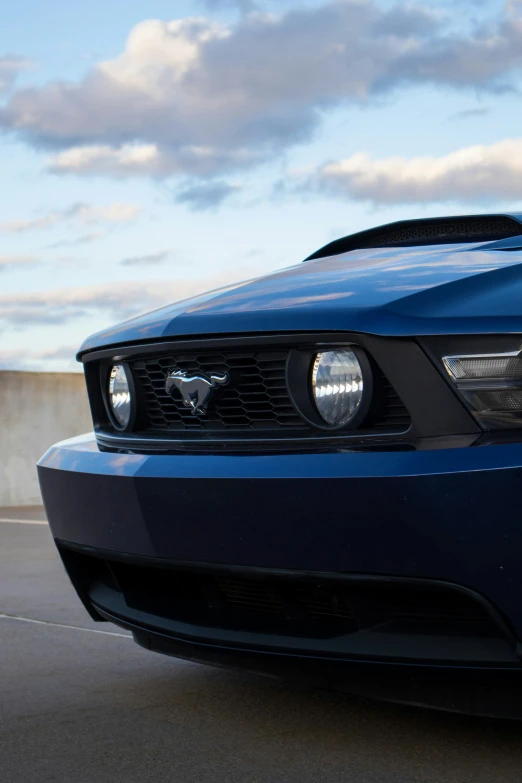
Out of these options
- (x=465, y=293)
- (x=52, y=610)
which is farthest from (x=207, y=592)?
(x=52, y=610)

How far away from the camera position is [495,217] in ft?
11.1

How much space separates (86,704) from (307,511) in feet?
4.00

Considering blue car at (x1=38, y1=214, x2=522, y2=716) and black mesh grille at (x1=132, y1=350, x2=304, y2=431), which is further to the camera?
black mesh grille at (x1=132, y1=350, x2=304, y2=431)

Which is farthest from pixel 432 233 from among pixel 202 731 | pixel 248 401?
pixel 202 731

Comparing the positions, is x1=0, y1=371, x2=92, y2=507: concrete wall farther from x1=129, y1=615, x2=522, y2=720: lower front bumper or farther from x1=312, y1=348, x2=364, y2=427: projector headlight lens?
x1=312, y1=348, x2=364, y2=427: projector headlight lens

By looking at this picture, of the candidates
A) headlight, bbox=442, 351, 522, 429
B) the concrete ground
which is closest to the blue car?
headlight, bbox=442, 351, 522, 429

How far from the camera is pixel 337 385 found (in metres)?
2.39

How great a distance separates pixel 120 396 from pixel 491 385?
114 centimetres

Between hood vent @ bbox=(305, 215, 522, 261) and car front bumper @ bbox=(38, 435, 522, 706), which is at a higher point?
hood vent @ bbox=(305, 215, 522, 261)

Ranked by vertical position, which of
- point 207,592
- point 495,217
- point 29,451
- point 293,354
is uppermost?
point 495,217

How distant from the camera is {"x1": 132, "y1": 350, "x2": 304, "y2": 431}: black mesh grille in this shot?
8.13 feet

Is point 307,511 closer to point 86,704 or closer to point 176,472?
point 176,472

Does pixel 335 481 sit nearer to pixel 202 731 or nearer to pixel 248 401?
pixel 248 401

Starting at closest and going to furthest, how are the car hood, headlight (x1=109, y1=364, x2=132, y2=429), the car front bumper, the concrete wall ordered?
the car front bumper < the car hood < headlight (x1=109, y1=364, x2=132, y2=429) < the concrete wall
